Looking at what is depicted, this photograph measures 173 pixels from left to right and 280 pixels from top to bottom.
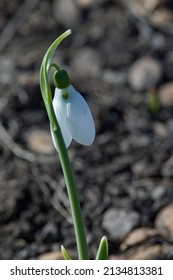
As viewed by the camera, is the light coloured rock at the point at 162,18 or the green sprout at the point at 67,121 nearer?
the green sprout at the point at 67,121

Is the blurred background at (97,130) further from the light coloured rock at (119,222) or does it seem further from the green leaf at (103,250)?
the green leaf at (103,250)

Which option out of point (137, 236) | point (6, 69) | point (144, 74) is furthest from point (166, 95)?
point (137, 236)

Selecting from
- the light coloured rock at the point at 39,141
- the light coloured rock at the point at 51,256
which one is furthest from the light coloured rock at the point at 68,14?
the light coloured rock at the point at 51,256

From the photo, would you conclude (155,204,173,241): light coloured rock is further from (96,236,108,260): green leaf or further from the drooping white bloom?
the drooping white bloom

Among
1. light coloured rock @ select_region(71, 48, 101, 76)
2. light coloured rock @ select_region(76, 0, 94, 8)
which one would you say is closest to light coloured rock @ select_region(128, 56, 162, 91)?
light coloured rock @ select_region(71, 48, 101, 76)

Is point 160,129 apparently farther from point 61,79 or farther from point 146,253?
point 61,79
